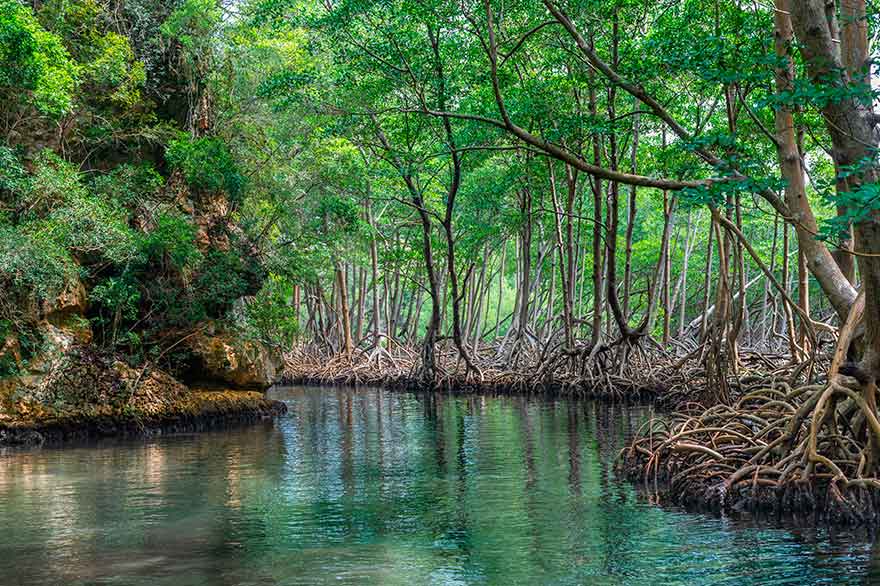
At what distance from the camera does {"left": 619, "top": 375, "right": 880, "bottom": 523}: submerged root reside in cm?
752

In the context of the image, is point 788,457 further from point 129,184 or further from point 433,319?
point 433,319

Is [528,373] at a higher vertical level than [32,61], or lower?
lower

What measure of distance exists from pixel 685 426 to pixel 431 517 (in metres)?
2.97

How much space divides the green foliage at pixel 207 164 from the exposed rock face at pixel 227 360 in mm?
2784

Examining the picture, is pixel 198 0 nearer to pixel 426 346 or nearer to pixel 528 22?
pixel 528 22

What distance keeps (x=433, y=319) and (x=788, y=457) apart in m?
16.7

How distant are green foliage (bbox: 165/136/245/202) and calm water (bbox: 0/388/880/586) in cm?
564

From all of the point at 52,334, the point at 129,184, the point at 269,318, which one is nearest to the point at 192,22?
the point at 129,184

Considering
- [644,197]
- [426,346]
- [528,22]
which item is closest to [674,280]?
[644,197]

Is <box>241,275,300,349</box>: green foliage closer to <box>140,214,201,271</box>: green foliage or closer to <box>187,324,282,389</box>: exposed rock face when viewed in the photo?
<box>187,324,282,389</box>: exposed rock face

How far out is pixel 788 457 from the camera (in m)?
7.97

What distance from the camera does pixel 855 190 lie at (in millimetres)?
6199

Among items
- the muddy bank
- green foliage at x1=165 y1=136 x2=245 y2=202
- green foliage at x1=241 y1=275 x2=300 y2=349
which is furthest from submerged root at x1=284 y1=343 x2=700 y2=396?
Result: green foliage at x1=165 y1=136 x2=245 y2=202

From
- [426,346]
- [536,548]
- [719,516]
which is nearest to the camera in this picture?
[536,548]
